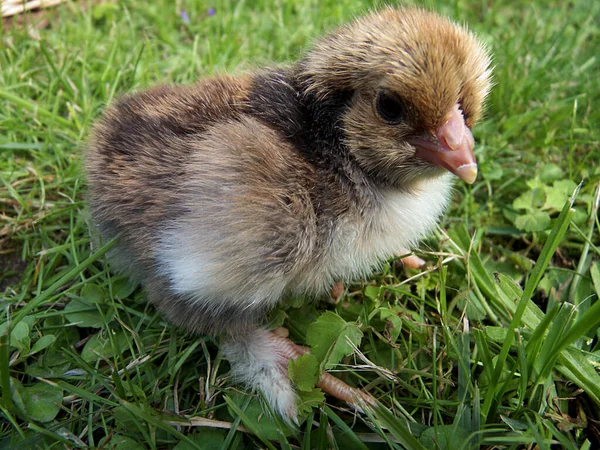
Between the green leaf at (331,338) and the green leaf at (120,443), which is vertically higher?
the green leaf at (331,338)

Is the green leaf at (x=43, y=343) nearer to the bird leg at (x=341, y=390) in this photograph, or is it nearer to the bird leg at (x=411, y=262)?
the bird leg at (x=341, y=390)

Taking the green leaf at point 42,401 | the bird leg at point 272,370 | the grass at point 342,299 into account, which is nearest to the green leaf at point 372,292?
the grass at point 342,299

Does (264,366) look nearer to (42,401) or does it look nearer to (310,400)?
(310,400)

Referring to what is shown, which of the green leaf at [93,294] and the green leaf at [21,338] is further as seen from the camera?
the green leaf at [93,294]

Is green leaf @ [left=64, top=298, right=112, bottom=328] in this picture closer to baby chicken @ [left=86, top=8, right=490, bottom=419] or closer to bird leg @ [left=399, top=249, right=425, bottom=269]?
baby chicken @ [left=86, top=8, right=490, bottom=419]

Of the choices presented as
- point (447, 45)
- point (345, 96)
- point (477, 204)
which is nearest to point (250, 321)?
point (345, 96)

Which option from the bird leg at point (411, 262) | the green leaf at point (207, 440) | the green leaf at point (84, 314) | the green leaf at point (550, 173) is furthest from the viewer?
the green leaf at point (550, 173)

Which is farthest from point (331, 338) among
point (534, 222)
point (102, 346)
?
point (534, 222)
